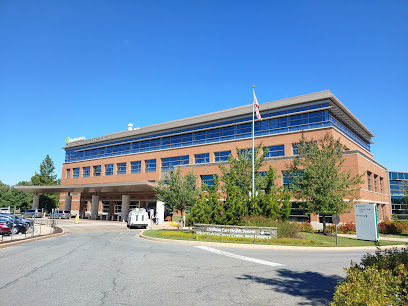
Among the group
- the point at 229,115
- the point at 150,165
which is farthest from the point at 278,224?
the point at 150,165

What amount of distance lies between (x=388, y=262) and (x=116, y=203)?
59054 millimetres

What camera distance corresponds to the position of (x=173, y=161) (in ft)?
181

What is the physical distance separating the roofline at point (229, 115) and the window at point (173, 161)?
5.76m

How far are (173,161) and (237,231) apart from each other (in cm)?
3563

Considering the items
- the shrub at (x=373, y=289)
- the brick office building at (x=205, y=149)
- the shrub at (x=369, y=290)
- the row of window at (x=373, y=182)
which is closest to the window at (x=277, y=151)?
the brick office building at (x=205, y=149)

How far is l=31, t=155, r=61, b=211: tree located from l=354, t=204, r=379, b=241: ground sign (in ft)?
240

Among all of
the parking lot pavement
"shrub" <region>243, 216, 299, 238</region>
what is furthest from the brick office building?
the parking lot pavement

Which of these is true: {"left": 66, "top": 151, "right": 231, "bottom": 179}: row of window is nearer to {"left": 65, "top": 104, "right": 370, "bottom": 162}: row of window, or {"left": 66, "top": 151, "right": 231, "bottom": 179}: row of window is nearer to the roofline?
{"left": 65, "top": 104, "right": 370, "bottom": 162}: row of window

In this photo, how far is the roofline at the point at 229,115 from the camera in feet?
136

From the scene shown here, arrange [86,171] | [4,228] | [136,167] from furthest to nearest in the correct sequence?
[86,171]
[136,167]
[4,228]

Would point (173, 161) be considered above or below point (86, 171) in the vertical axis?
above

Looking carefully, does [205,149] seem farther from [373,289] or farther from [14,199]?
[14,199]

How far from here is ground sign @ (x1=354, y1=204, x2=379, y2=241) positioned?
21.8 m

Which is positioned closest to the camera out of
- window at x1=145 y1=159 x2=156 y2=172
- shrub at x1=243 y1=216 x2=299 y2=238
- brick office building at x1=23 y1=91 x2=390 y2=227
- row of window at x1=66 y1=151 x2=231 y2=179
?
shrub at x1=243 y1=216 x2=299 y2=238
